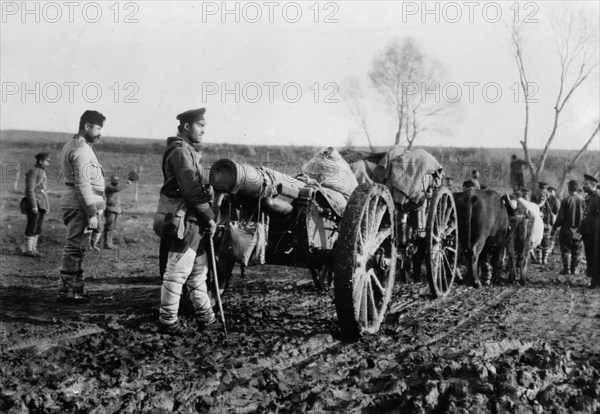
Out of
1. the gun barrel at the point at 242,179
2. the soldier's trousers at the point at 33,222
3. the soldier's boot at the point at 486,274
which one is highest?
the gun barrel at the point at 242,179

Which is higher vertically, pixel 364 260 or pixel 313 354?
pixel 364 260

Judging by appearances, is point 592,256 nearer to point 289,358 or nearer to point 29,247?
point 289,358

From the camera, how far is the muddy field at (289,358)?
3193mm

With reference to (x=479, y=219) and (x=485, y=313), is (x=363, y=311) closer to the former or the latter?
(x=485, y=313)

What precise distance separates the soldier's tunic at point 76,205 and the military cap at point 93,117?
200 millimetres

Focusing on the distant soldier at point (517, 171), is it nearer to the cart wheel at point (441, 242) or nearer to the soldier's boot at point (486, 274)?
the soldier's boot at point (486, 274)

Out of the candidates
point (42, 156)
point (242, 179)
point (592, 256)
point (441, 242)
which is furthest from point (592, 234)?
point (42, 156)

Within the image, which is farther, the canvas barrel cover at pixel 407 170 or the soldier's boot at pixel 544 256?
the soldier's boot at pixel 544 256

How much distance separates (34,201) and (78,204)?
460 centimetres

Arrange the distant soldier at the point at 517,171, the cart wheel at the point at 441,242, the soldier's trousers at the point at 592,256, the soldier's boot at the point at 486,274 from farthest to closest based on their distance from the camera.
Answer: the distant soldier at the point at 517,171
the soldier's trousers at the point at 592,256
the soldier's boot at the point at 486,274
the cart wheel at the point at 441,242

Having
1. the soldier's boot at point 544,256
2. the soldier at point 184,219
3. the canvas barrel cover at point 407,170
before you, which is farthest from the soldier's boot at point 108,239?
the soldier's boot at point 544,256

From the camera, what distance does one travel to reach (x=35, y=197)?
9.47 m

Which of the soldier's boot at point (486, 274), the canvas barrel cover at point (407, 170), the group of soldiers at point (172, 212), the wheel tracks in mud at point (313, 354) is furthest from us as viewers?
the soldier's boot at point (486, 274)

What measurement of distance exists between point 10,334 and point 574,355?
15.2 feet
